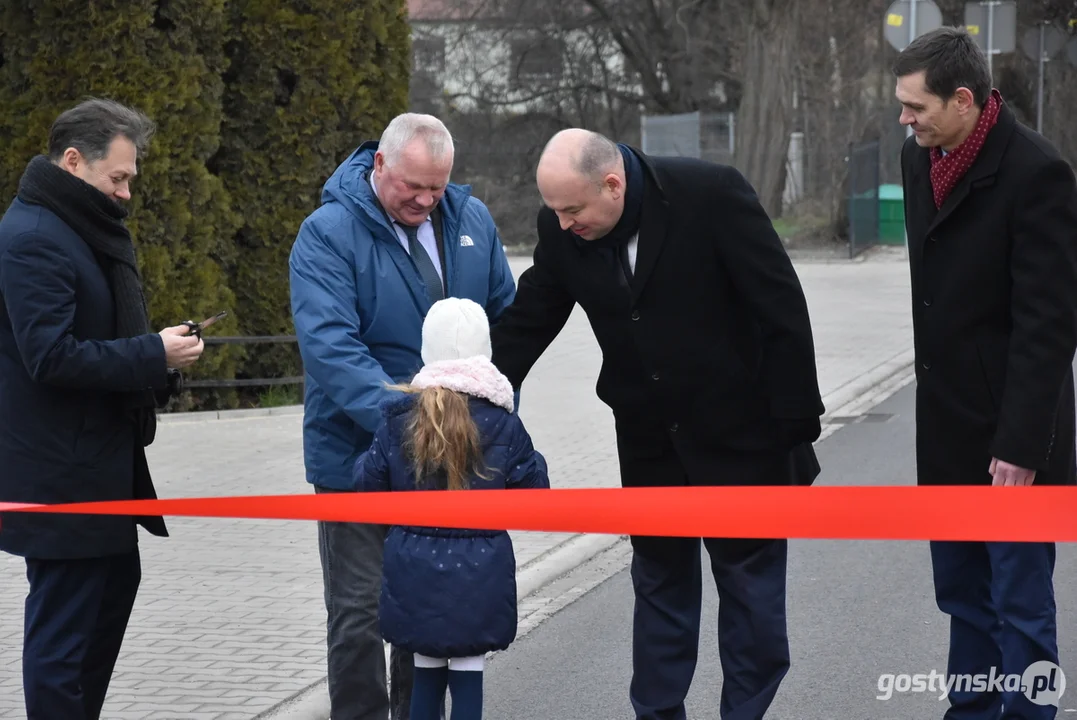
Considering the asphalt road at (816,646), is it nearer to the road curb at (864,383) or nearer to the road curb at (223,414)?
the road curb at (864,383)

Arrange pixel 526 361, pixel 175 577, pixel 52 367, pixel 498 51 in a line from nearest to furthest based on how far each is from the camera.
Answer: pixel 52 367 < pixel 526 361 < pixel 175 577 < pixel 498 51

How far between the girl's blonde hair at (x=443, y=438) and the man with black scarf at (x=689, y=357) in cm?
61

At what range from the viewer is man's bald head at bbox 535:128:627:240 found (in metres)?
4.33

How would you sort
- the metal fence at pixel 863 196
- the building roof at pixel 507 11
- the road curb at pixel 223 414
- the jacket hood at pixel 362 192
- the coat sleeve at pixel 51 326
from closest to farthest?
the coat sleeve at pixel 51 326 → the jacket hood at pixel 362 192 → the road curb at pixel 223 414 → the metal fence at pixel 863 196 → the building roof at pixel 507 11

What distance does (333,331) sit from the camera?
4629 millimetres

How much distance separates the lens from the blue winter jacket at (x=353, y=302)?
461 cm

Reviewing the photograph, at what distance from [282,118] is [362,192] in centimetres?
698

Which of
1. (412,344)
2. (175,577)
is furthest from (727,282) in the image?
(175,577)

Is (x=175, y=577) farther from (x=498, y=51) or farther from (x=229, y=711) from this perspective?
(x=498, y=51)

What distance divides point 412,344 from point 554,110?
33.5 m

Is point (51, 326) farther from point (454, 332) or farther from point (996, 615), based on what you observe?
point (996, 615)

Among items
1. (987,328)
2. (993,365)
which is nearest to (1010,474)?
(993,365)

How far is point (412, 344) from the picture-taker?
4809 millimetres

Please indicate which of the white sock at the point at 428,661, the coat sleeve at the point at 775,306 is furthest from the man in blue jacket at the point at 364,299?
the coat sleeve at the point at 775,306
